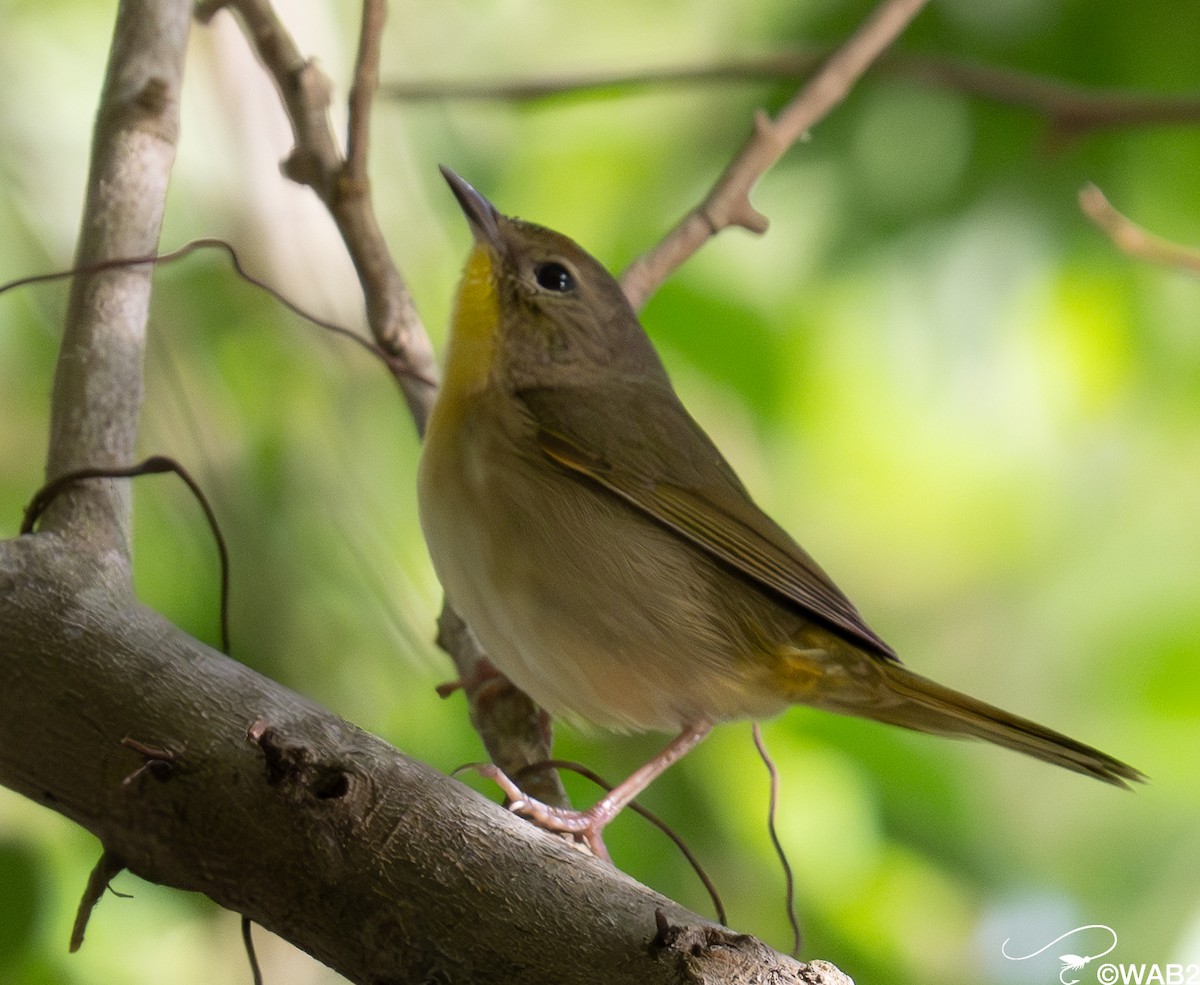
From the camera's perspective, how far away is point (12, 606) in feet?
4.87

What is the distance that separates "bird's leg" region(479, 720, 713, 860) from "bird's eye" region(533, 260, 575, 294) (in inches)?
40.7

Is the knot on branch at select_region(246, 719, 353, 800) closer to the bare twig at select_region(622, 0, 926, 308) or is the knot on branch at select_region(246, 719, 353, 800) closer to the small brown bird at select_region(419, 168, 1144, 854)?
the small brown bird at select_region(419, 168, 1144, 854)

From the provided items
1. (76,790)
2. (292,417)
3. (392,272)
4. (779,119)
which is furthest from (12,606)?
(779,119)

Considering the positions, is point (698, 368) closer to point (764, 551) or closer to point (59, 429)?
point (764, 551)

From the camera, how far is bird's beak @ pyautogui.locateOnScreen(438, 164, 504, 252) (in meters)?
2.69

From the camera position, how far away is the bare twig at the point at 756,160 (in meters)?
2.85

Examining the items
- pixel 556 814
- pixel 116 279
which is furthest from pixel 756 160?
pixel 556 814

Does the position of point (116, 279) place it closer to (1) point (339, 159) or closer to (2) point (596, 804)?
(1) point (339, 159)

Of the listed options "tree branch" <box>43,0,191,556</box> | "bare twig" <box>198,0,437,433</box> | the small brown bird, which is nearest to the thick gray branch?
"tree branch" <box>43,0,191,556</box>

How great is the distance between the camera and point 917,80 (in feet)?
11.3

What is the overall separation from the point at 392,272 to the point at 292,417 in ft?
1.76

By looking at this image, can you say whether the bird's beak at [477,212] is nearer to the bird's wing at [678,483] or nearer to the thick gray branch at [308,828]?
the bird's wing at [678,483]

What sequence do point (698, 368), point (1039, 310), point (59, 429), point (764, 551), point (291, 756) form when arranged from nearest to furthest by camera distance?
point (291, 756)
point (59, 429)
point (764, 551)
point (698, 368)
point (1039, 310)

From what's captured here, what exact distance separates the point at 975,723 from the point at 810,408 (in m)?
1.46
